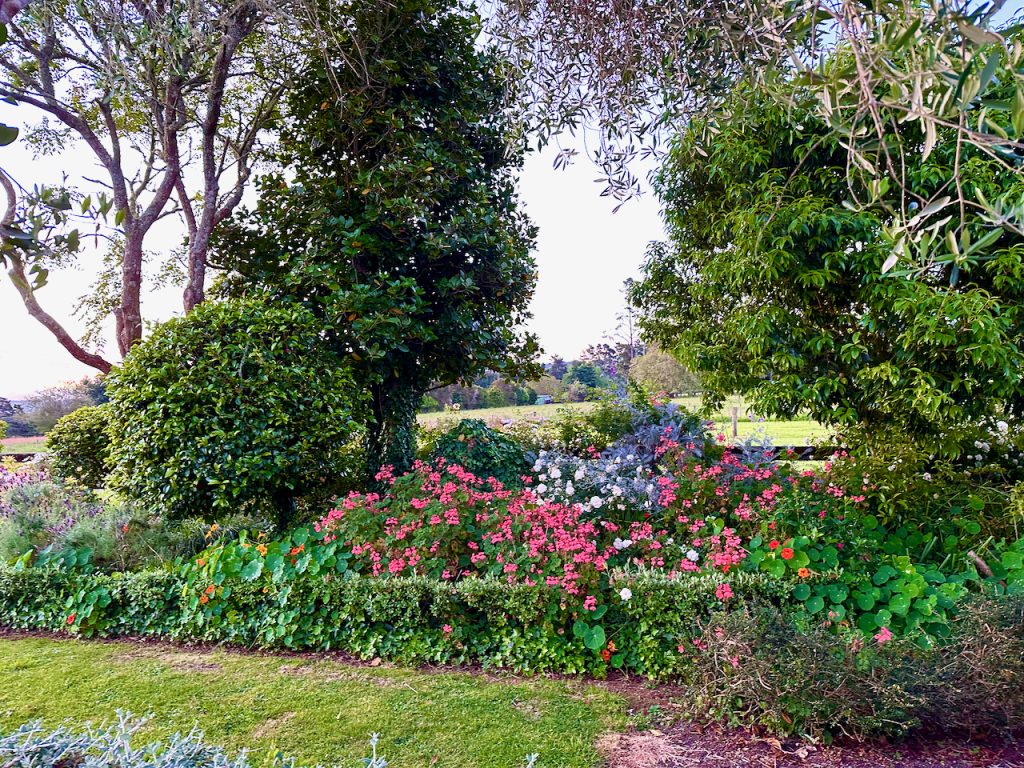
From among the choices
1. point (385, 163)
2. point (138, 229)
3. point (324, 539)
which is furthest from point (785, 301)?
point (138, 229)

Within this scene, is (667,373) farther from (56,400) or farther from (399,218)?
(56,400)

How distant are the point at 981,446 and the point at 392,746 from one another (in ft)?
17.4

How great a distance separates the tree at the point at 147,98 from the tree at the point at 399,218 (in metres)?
0.54

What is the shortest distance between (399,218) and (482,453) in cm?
231

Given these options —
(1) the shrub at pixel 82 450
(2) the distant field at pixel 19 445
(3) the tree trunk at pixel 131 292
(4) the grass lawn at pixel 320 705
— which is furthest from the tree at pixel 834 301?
(2) the distant field at pixel 19 445

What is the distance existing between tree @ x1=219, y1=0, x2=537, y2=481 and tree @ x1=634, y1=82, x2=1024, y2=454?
1.91 m

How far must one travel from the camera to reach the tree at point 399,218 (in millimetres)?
5426

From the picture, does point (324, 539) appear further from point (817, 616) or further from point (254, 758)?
point (817, 616)

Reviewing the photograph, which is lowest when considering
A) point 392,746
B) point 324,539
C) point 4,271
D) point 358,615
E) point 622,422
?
point 392,746

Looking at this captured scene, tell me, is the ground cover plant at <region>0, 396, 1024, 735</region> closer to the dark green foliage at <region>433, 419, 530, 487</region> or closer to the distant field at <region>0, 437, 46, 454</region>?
the dark green foliage at <region>433, 419, 530, 487</region>

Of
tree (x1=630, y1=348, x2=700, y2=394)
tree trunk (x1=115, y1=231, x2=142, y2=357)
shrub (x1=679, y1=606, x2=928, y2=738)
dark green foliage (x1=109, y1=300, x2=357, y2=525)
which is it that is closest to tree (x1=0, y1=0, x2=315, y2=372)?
tree trunk (x1=115, y1=231, x2=142, y2=357)

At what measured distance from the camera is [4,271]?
54.9 inches

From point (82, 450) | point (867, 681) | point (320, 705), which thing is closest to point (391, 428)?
point (82, 450)

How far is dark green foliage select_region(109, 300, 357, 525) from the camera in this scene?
4.42 meters
